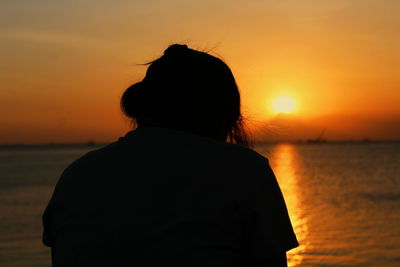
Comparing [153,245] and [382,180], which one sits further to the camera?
[382,180]

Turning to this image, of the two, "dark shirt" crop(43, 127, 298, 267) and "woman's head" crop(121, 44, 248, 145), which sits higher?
"woman's head" crop(121, 44, 248, 145)

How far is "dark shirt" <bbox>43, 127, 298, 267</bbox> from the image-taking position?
190 centimetres

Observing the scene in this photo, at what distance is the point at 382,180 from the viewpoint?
170 ft

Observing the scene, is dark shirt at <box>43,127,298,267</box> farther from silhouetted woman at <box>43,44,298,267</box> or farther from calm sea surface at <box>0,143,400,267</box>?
calm sea surface at <box>0,143,400,267</box>

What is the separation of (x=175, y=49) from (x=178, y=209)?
0.56m

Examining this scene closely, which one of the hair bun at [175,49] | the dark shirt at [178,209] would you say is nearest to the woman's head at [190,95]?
the hair bun at [175,49]

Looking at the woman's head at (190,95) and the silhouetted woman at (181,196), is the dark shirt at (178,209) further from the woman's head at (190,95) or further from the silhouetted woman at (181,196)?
the woman's head at (190,95)

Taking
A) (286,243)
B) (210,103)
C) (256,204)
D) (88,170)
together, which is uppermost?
(210,103)

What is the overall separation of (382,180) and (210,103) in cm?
5187

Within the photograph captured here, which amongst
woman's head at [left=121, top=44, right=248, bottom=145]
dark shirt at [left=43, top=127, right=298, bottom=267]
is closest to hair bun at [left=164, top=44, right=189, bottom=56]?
woman's head at [left=121, top=44, right=248, bottom=145]

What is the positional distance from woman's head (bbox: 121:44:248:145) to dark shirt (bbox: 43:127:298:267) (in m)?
0.11

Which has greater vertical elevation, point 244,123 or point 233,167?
point 244,123

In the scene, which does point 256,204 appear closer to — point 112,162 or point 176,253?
point 176,253

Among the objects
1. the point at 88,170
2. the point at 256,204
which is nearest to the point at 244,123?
the point at 256,204
